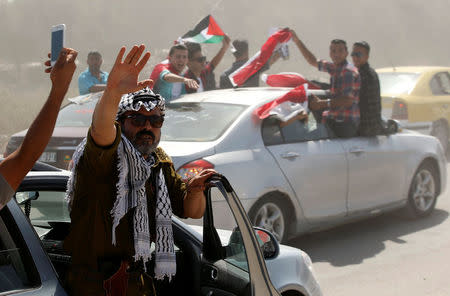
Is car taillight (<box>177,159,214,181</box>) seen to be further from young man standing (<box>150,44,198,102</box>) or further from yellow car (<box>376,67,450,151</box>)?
yellow car (<box>376,67,450,151</box>)

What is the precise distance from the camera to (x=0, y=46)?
33469mm

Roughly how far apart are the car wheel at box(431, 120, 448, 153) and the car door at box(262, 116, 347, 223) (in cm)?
693

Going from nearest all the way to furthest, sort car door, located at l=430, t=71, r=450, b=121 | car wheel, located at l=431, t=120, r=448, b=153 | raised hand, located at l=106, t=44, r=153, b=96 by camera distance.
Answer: raised hand, located at l=106, t=44, r=153, b=96 → car door, located at l=430, t=71, r=450, b=121 → car wheel, located at l=431, t=120, r=448, b=153

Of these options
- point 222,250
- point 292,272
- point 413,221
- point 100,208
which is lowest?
point 413,221

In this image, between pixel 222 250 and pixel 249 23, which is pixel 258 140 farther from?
pixel 249 23

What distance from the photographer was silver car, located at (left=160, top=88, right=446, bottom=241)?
646cm

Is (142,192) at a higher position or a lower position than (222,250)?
higher

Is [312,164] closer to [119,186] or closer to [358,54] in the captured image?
[358,54]

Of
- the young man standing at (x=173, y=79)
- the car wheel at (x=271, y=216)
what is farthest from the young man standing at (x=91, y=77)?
the car wheel at (x=271, y=216)

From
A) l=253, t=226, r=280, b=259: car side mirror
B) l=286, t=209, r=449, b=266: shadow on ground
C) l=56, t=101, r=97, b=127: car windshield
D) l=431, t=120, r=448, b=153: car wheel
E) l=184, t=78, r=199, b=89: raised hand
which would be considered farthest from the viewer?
l=431, t=120, r=448, b=153: car wheel

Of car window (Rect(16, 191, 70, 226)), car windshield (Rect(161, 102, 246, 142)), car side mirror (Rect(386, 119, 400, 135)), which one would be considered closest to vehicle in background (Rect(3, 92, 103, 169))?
car windshield (Rect(161, 102, 246, 142))

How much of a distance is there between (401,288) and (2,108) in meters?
14.4

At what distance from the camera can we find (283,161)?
684 cm

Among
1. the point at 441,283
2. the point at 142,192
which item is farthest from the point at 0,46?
the point at 142,192
